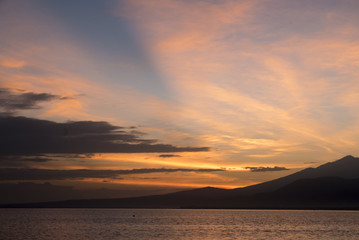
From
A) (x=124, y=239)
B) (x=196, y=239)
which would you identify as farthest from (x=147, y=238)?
(x=196, y=239)

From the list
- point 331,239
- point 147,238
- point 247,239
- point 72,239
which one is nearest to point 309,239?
point 331,239

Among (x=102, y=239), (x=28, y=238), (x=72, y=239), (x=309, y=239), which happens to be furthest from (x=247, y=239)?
(x=28, y=238)

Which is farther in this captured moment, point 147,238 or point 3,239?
point 147,238

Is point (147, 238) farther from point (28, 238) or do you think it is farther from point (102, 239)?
point (28, 238)

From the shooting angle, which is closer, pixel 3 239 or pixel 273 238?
pixel 3 239

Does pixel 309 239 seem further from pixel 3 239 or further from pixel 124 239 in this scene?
pixel 3 239

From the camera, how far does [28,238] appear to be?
352ft

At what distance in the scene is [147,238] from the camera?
111438 millimetres

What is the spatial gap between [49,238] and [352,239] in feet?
249

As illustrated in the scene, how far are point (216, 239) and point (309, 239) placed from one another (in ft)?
79.4

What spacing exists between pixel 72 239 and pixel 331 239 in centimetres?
6469

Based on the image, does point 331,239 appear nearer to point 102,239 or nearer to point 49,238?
point 102,239

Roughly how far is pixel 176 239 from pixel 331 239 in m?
38.9

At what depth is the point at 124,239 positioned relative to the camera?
4277 inches
